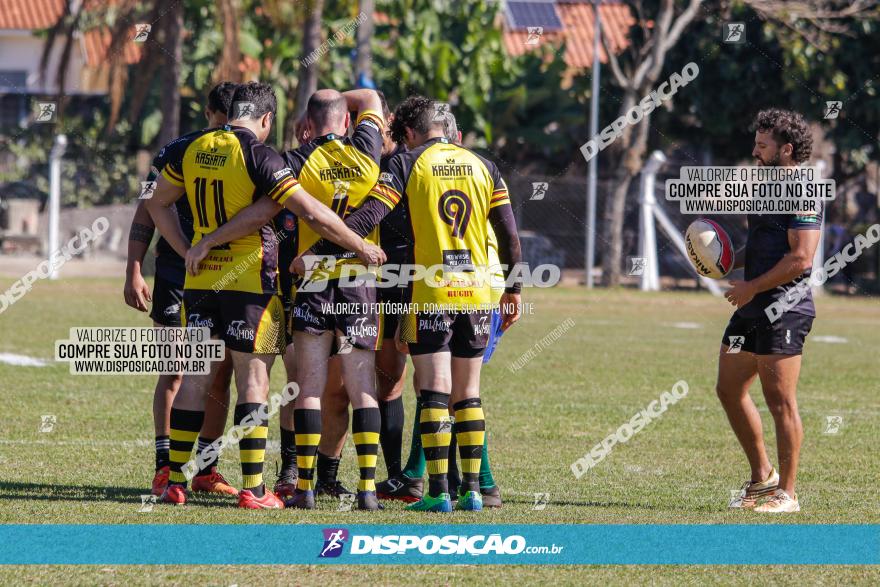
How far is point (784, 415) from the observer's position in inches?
281

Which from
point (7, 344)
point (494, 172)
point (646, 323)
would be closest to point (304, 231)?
point (494, 172)

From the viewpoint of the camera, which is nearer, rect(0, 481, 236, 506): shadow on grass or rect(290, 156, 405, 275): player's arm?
rect(290, 156, 405, 275): player's arm

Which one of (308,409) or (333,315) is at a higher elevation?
(333,315)

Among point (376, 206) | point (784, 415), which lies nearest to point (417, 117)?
point (376, 206)

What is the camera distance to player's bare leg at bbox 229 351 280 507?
6.87 meters

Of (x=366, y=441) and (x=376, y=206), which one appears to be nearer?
(x=376, y=206)

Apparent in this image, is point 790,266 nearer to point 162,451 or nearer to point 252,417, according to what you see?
point 252,417

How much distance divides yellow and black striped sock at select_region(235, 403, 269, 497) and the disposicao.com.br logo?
3.76 feet

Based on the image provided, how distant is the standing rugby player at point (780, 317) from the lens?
23.0 ft

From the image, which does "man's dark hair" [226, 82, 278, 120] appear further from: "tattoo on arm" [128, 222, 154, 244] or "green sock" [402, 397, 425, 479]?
"green sock" [402, 397, 425, 479]

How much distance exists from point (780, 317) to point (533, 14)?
93.8 ft

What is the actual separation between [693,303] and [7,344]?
14.3 meters

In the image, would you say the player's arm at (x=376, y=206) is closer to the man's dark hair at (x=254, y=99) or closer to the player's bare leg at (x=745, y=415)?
the man's dark hair at (x=254, y=99)

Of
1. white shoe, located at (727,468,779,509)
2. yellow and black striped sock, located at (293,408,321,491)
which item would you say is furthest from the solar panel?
yellow and black striped sock, located at (293,408,321,491)
